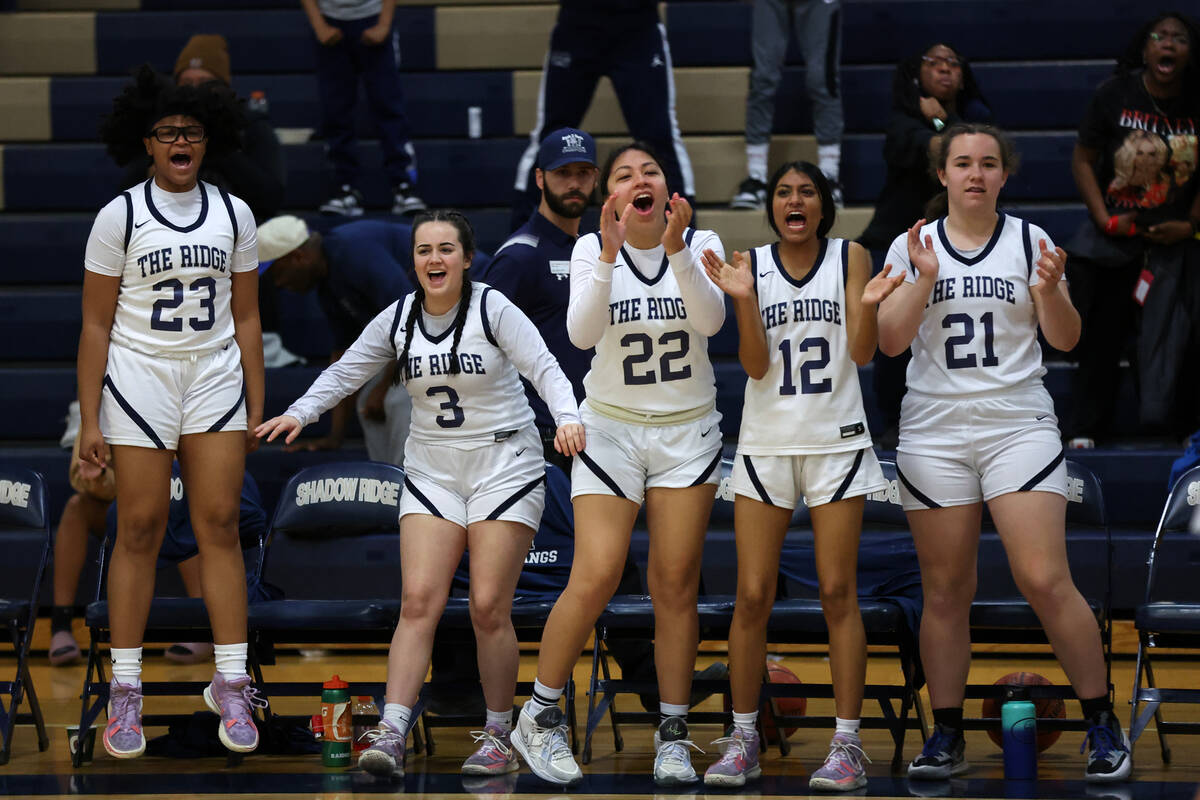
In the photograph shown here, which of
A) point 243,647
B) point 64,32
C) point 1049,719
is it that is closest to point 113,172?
point 64,32

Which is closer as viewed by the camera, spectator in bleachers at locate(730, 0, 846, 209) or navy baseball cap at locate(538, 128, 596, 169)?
navy baseball cap at locate(538, 128, 596, 169)


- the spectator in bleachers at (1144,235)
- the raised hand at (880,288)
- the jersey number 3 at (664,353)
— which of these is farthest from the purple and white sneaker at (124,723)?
the spectator in bleachers at (1144,235)

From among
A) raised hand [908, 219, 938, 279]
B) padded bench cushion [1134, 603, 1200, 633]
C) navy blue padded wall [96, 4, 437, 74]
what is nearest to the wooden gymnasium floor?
padded bench cushion [1134, 603, 1200, 633]

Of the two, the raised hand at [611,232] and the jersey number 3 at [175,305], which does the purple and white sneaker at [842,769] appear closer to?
the raised hand at [611,232]

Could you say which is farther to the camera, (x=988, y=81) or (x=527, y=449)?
(x=988, y=81)

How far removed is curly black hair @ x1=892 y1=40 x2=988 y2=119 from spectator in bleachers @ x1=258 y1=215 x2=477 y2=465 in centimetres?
211

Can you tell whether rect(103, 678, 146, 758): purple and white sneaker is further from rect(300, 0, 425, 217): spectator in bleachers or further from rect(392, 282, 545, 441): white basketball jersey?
rect(300, 0, 425, 217): spectator in bleachers

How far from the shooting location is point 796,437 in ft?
14.3

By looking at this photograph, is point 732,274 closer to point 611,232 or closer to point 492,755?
point 611,232

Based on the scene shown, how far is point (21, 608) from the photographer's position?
496 centimetres

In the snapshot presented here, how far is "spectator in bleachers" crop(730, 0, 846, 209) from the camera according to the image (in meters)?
8.05

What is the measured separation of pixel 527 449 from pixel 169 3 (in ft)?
20.5

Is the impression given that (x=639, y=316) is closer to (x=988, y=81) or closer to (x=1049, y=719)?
(x=1049, y=719)

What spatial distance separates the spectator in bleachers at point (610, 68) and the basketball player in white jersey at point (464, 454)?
2.47m
